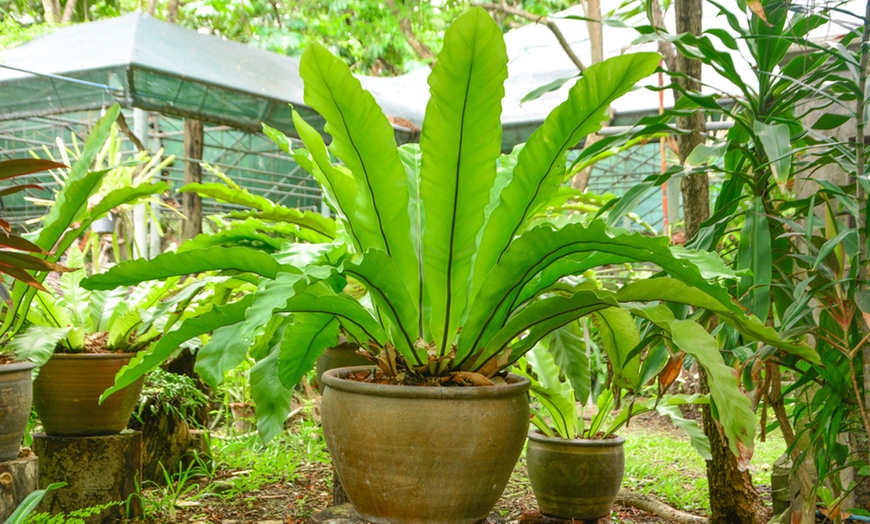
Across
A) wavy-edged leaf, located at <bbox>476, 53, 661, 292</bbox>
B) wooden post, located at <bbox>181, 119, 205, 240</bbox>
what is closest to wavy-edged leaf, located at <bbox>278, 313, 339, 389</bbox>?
wavy-edged leaf, located at <bbox>476, 53, 661, 292</bbox>

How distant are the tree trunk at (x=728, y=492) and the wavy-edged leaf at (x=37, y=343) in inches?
72.2

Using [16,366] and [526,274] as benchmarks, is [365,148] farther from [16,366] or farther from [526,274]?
[16,366]

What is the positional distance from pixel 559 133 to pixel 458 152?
170mm

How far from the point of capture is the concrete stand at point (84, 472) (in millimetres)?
2074

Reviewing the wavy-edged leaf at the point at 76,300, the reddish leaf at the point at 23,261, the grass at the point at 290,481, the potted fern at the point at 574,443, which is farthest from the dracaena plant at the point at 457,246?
the grass at the point at 290,481

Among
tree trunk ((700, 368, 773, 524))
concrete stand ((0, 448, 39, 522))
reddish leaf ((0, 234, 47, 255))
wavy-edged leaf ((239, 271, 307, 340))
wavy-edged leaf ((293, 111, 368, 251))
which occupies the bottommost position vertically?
tree trunk ((700, 368, 773, 524))

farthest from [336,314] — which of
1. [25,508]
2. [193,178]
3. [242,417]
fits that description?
[193,178]

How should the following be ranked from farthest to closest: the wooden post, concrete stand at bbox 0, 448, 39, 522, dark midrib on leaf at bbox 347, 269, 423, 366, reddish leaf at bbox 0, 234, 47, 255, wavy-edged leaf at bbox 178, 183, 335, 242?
1. the wooden post
2. wavy-edged leaf at bbox 178, 183, 335, 242
3. concrete stand at bbox 0, 448, 39, 522
4. reddish leaf at bbox 0, 234, 47, 255
5. dark midrib on leaf at bbox 347, 269, 423, 366

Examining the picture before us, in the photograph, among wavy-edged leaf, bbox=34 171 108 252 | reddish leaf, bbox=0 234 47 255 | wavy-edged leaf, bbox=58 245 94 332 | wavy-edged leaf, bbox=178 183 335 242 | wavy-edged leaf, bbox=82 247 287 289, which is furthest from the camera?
wavy-edged leaf, bbox=58 245 94 332

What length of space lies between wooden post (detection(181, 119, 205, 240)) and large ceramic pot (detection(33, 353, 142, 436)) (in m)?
2.98

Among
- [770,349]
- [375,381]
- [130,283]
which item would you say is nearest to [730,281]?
[770,349]

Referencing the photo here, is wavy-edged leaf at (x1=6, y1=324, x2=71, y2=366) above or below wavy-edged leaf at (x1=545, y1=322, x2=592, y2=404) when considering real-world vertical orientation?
above

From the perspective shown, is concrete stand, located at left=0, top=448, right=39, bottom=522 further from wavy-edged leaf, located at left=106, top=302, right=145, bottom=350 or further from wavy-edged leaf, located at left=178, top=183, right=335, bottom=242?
wavy-edged leaf, located at left=178, top=183, right=335, bottom=242

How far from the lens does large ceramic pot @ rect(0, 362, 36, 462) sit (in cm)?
165
